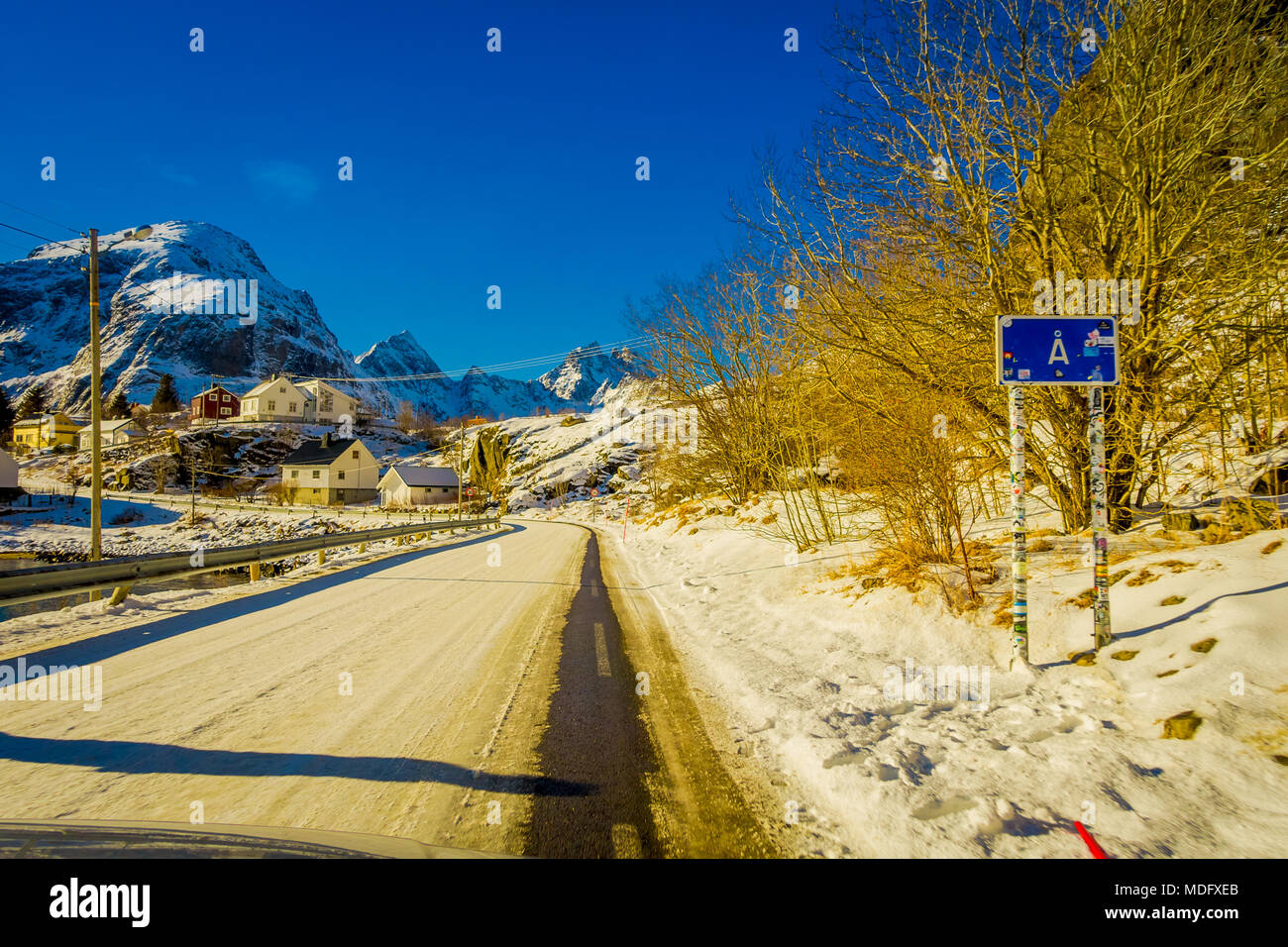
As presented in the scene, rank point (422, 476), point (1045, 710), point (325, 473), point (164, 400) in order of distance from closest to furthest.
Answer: point (1045, 710)
point (325, 473)
point (422, 476)
point (164, 400)

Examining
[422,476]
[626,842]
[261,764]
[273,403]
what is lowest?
[626,842]

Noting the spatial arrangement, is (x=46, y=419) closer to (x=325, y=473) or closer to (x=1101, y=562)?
(x=325, y=473)

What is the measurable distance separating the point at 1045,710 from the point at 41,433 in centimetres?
12105

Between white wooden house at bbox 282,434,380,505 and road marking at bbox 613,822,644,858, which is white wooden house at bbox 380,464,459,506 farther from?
road marking at bbox 613,822,644,858

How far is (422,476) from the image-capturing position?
225ft

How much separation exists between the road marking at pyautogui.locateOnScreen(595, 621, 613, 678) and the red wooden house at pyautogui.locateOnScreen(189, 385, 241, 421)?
346ft

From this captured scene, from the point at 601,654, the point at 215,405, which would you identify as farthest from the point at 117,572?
the point at 215,405

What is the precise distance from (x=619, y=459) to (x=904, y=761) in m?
74.0

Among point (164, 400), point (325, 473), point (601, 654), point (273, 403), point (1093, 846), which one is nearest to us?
point (1093, 846)

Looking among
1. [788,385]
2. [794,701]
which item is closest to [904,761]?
[794,701]

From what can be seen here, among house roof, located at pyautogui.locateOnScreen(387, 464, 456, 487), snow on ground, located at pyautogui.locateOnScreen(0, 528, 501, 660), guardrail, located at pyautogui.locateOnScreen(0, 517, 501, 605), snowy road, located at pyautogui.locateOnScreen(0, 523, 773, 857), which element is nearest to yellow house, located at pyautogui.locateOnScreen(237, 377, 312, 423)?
house roof, located at pyautogui.locateOnScreen(387, 464, 456, 487)

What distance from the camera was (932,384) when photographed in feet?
22.7
